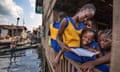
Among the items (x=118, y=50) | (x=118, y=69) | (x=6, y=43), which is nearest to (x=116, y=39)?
(x=118, y=50)

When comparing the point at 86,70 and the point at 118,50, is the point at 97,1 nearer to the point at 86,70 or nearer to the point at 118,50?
the point at 86,70

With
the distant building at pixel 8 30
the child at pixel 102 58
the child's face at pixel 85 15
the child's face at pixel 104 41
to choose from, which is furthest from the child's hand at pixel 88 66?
the distant building at pixel 8 30

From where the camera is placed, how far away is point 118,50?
166 cm

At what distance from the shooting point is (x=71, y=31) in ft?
10.2

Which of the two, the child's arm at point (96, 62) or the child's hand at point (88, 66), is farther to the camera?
the child's hand at point (88, 66)

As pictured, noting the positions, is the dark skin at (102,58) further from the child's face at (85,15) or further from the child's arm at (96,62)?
the child's face at (85,15)

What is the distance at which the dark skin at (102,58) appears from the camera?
218 centimetres

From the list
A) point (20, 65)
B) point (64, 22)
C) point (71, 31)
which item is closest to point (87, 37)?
point (71, 31)

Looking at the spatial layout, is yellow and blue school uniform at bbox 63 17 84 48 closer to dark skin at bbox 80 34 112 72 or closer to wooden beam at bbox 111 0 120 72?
dark skin at bbox 80 34 112 72

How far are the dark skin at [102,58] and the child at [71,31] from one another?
39 centimetres

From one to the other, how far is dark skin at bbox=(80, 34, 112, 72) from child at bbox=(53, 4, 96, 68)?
385 millimetres

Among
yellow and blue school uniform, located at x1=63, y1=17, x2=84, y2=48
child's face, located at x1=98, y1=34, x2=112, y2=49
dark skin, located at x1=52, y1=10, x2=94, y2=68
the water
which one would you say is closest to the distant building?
the water

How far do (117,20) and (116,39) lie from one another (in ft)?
0.47

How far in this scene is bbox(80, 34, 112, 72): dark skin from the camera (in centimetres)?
218
